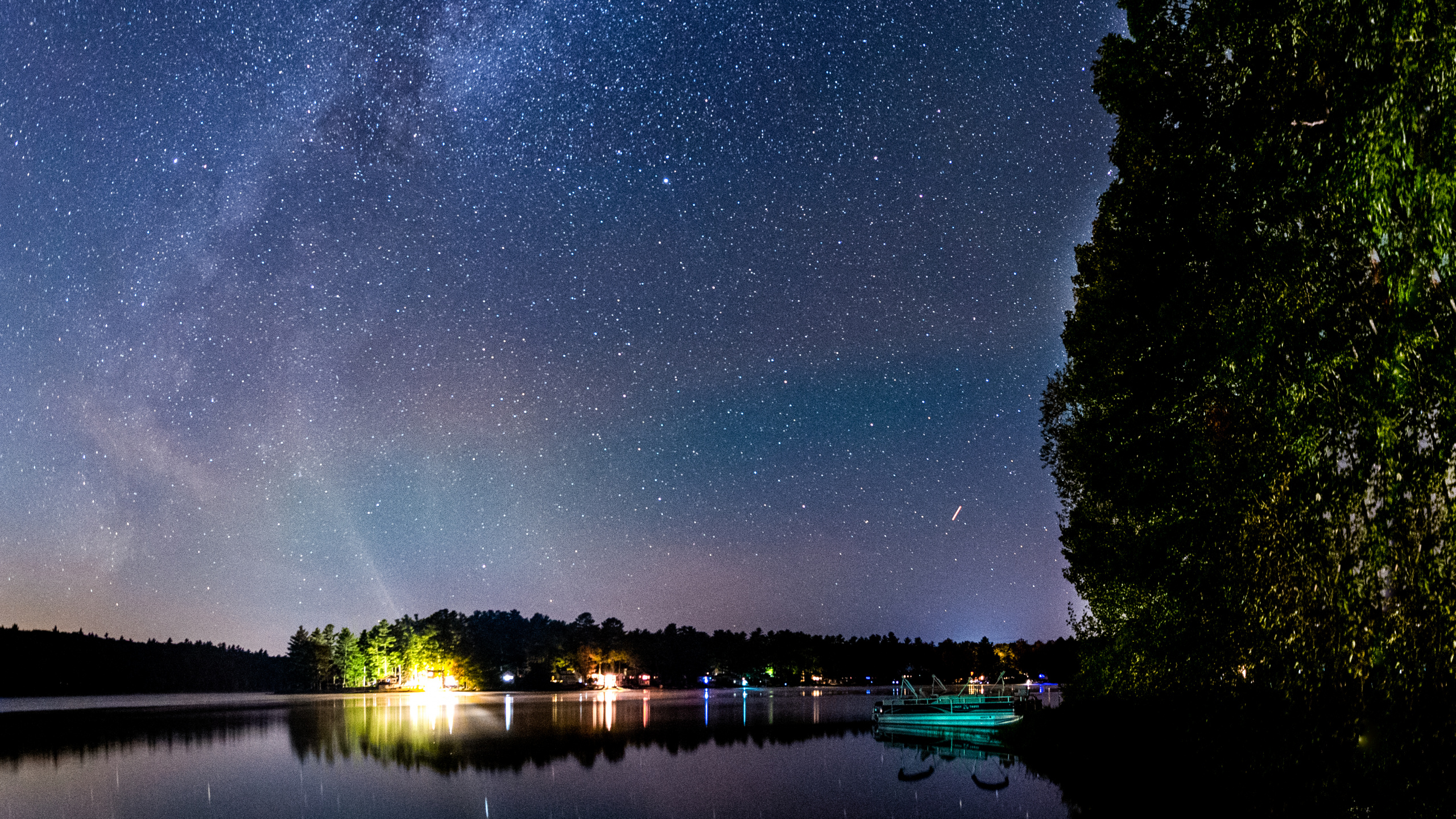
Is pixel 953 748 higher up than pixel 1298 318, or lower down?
lower down

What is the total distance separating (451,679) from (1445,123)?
18813 centimetres

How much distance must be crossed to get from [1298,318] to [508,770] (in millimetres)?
34631

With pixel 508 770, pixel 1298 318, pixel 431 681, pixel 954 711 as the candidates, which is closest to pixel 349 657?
pixel 431 681

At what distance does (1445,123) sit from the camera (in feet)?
28.5

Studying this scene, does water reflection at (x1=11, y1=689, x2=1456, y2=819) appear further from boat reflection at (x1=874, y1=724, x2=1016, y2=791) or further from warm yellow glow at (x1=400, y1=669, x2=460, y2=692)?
warm yellow glow at (x1=400, y1=669, x2=460, y2=692)

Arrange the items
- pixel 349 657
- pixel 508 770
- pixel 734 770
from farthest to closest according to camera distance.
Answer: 1. pixel 349 657
2. pixel 734 770
3. pixel 508 770

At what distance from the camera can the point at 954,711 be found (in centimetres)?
5881

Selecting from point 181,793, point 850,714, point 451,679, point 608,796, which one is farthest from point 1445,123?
point 451,679

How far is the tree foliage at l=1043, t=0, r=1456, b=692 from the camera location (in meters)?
8.84

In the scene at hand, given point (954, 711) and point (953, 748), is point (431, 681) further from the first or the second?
point (953, 748)

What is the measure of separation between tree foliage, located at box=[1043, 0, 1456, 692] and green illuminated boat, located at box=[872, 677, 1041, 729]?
134 feet

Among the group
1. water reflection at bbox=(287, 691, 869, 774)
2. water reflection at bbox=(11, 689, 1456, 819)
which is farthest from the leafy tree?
water reflection at bbox=(11, 689, 1456, 819)

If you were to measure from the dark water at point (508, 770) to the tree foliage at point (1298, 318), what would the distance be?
54.3 ft

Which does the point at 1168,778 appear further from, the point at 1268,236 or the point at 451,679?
the point at 451,679
